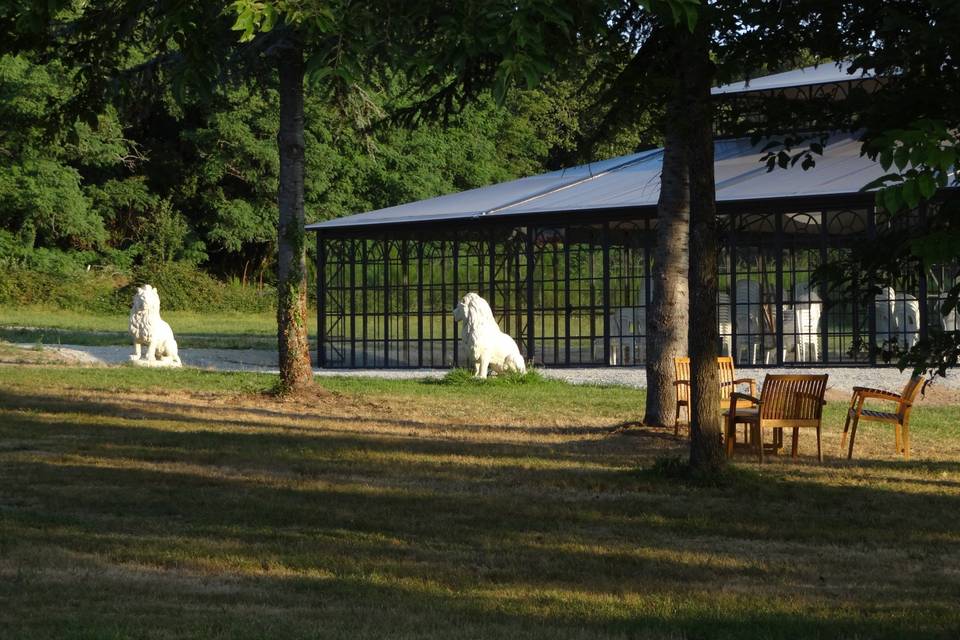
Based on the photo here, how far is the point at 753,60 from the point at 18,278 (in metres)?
35.0

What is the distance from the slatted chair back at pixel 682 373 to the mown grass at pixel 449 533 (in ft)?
1.28

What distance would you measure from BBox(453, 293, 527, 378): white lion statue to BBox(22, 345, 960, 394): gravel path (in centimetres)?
117

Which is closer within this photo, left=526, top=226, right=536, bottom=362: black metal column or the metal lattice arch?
the metal lattice arch

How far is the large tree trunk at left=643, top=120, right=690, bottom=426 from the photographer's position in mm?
12969

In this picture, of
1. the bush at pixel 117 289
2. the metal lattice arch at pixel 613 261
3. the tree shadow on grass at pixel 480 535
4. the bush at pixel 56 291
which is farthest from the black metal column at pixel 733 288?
the bush at pixel 56 291

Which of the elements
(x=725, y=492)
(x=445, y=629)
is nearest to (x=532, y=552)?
(x=445, y=629)

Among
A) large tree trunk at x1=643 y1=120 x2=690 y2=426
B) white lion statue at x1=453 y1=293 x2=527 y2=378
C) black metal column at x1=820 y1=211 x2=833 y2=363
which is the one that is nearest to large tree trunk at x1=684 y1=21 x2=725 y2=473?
large tree trunk at x1=643 y1=120 x2=690 y2=426

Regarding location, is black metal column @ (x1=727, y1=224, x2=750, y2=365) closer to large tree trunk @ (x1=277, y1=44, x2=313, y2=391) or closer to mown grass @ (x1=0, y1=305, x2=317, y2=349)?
large tree trunk @ (x1=277, y1=44, x2=313, y2=391)

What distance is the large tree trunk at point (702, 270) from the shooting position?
32.4 feet

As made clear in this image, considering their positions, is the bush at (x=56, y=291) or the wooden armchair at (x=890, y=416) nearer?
the wooden armchair at (x=890, y=416)

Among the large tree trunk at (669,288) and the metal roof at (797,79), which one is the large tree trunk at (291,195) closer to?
the large tree trunk at (669,288)

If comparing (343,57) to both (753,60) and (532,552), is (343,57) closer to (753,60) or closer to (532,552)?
(532,552)

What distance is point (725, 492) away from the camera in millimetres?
9844

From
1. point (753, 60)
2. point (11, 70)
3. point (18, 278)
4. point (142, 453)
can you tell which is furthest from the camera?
point (18, 278)
